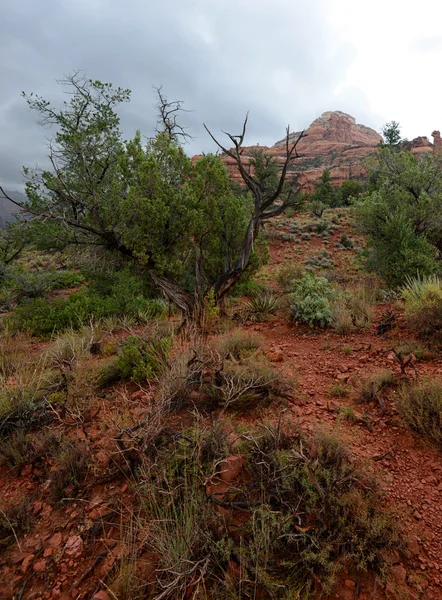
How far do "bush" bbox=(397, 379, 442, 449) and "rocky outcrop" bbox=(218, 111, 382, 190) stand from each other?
91.1 ft

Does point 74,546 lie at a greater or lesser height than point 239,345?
lesser

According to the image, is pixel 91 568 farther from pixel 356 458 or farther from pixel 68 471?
pixel 356 458

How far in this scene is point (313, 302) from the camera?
5.64m

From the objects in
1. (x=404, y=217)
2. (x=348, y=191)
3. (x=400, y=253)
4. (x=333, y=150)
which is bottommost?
(x=400, y=253)

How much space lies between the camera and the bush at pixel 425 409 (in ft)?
7.93

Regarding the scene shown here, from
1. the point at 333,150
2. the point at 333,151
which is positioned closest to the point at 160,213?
the point at 333,151

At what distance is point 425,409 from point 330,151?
97.5 m

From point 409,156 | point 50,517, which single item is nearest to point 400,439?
point 50,517

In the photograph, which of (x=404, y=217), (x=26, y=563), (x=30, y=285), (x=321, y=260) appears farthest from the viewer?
(x=321, y=260)

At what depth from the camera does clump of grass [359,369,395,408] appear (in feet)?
9.98

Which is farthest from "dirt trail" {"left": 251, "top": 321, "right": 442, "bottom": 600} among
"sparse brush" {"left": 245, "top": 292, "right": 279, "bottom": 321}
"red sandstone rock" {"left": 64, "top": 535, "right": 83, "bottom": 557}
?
"red sandstone rock" {"left": 64, "top": 535, "right": 83, "bottom": 557}

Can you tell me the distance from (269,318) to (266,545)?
4.90 m

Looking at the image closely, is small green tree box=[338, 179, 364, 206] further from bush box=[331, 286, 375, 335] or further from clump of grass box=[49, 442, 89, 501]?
clump of grass box=[49, 442, 89, 501]

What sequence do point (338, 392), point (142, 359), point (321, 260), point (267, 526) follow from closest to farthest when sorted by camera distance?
point (267, 526), point (338, 392), point (142, 359), point (321, 260)
